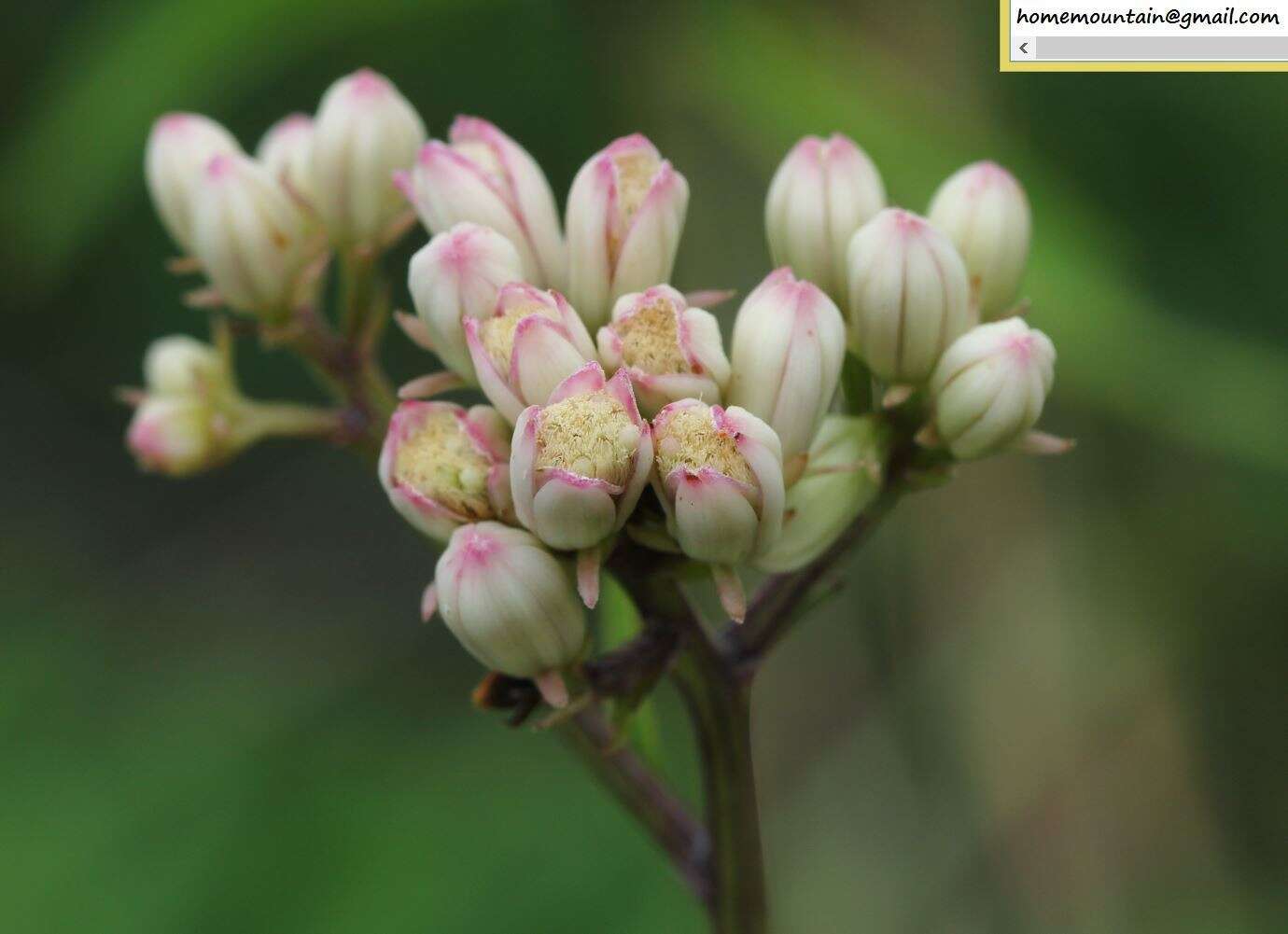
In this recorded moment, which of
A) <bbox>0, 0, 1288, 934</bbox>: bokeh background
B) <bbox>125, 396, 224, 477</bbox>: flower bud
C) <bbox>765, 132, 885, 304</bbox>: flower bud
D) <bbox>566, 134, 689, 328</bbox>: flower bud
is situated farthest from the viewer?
<bbox>0, 0, 1288, 934</bbox>: bokeh background

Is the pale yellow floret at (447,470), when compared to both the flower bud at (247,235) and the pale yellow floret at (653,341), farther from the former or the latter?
the flower bud at (247,235)

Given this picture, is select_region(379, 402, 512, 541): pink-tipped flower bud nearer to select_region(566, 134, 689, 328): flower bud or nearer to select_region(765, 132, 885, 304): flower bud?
select_region(566, 134, 689, 328): flower bud

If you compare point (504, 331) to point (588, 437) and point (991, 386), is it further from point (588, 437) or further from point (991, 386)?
point (991, 386)

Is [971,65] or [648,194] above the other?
Result: [648,194]

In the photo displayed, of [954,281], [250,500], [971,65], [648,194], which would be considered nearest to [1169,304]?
[971,65]

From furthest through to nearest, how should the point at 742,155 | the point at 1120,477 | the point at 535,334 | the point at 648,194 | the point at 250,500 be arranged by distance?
the point at 250,500 < the point at 742,155 < the point at 1120,477 < the point at 648,194 < the point at 535,334

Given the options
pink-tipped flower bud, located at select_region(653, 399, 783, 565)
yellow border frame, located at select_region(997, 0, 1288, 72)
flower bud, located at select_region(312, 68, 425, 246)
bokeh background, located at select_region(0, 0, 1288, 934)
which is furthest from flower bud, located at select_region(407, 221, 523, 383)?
bokeh background, located at select_region(0, 0, 1288, 934)

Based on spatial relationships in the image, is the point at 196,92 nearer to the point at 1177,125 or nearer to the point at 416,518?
the point at 416,518
